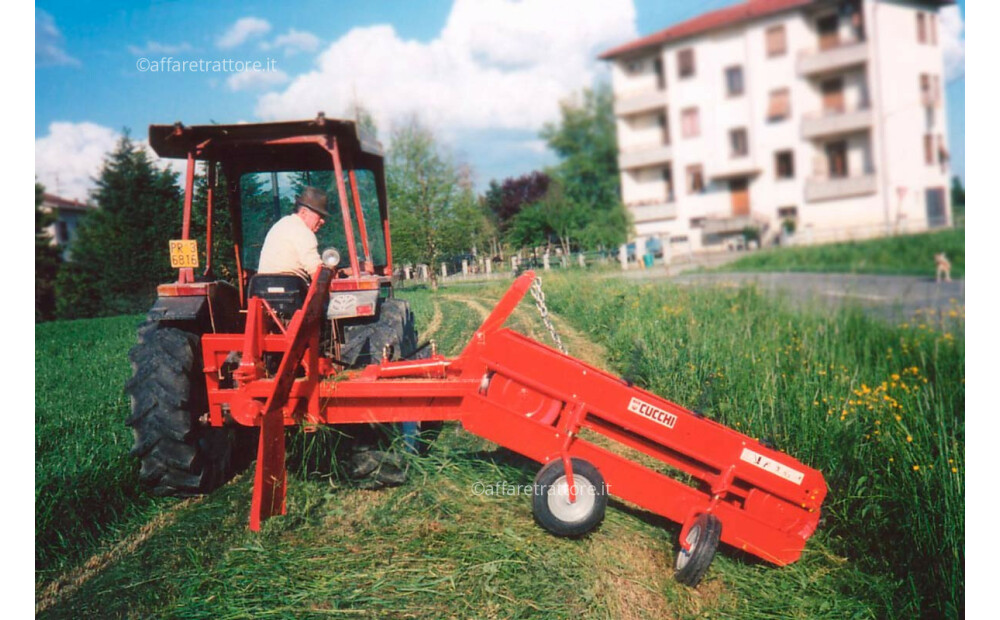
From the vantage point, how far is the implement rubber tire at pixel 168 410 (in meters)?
3.54

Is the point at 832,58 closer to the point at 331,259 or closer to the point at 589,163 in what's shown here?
the point at 589,163

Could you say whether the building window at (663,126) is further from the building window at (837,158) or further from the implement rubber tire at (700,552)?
the implement rubber tire at (700,552)

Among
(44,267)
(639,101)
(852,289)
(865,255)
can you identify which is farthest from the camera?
(852,289)

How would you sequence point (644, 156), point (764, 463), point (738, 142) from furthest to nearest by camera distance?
point (738, 142)
point (644, 156)
point (764, 463)

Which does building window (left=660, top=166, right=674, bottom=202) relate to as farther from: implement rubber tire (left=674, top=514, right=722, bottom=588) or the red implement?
implement rubber tire (left=674, top=514, right=722, bottom=588)

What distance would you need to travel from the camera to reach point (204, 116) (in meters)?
4.30

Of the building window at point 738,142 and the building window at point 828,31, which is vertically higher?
the building window at point 828,31

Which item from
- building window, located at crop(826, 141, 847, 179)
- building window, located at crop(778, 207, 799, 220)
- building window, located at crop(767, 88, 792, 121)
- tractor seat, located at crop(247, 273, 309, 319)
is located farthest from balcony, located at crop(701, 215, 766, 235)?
tractor seat, located at crop(247, 273, 309, 319)

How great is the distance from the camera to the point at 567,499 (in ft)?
10.6

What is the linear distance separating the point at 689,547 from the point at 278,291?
2.56 meters

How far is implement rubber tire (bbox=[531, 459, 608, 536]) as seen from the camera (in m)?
3.21

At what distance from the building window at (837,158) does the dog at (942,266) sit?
1659 mm

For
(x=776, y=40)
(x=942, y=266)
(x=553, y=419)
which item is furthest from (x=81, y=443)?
(x=942, y=266)

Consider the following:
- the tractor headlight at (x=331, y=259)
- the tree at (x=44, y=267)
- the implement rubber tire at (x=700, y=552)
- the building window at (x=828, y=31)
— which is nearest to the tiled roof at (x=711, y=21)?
the building window at (x=828, y=31)
